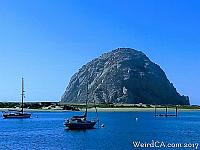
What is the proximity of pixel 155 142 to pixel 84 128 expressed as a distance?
1248 inches

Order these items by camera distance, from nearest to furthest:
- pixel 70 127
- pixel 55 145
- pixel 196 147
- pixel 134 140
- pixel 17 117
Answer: pixel 196 147 < pixel 55 145 < pixel 134 140 < pixel 70 127 < pixel 17 117

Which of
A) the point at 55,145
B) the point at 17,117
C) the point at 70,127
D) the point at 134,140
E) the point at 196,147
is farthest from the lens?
the point at 17,117

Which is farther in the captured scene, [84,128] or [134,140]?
[84,128]

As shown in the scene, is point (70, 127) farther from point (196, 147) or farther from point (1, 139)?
point (196, 147)

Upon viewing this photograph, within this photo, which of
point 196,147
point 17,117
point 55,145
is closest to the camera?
point 196,147

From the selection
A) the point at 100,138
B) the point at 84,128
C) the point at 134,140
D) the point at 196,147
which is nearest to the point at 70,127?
the point at 84,128

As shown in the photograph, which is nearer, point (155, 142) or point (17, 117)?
point (155, 142)

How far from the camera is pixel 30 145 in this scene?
7469 cm

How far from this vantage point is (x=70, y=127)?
10619 cm

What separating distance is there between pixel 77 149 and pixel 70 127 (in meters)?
36.6

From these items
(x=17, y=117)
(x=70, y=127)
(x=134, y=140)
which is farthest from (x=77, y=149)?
(x=17, y=117)

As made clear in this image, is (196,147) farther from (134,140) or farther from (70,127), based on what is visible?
(70,127)

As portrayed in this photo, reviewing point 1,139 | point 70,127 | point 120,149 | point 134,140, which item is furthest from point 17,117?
point 120,149

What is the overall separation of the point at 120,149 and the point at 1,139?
2786 cm
